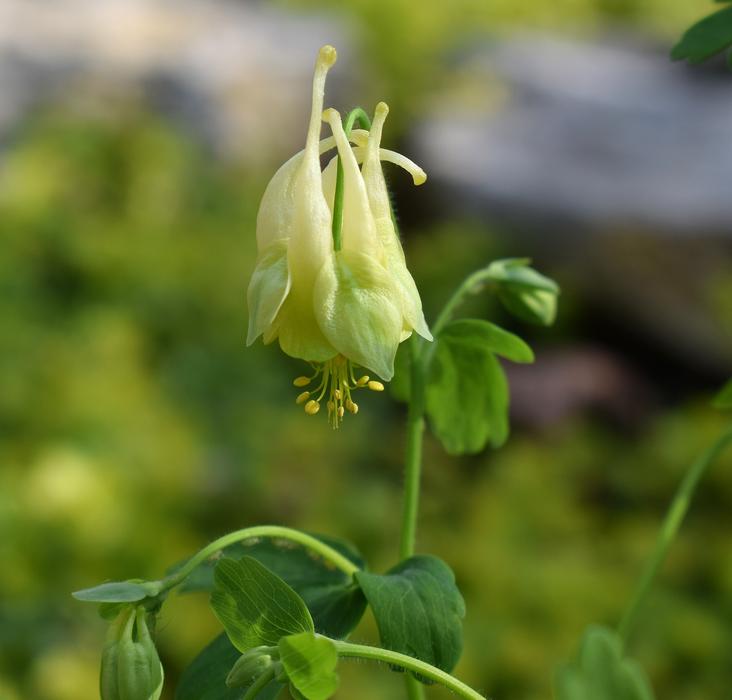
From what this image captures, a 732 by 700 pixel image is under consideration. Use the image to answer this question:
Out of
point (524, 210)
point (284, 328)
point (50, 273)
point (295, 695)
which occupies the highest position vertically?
point (284, 328)

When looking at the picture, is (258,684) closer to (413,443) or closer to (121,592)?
(121,592)

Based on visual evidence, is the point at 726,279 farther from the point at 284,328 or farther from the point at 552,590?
the point at 284,328

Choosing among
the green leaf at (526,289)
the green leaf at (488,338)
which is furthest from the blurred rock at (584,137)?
the green leaf at (488,338)

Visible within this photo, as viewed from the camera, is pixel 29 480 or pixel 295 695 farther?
pixel 29 480

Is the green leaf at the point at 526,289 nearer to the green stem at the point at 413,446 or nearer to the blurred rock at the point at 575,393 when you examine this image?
the green stem at the point at 413,446

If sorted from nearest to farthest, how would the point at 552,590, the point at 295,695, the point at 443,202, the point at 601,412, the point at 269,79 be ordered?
the point at 295,695
the point at 552,590
the point at 601,412
the point at 443,202
the point at 269,79

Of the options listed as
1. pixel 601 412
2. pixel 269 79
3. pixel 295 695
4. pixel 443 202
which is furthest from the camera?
pixel 269 79

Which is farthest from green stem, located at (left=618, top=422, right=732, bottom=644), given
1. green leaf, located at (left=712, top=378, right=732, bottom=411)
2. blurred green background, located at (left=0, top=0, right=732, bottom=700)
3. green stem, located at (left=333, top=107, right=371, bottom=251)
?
blurred green background, located at (left=0, top=0, right=732, bottom=700)

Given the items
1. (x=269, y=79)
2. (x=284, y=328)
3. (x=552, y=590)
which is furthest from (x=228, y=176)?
(x=284, y=328)
